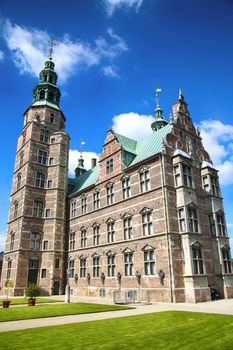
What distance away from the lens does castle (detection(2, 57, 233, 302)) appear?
76.4ft

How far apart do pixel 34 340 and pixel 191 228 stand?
17.9 m

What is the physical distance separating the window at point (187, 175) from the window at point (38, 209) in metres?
20.7

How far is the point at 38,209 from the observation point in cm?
3688

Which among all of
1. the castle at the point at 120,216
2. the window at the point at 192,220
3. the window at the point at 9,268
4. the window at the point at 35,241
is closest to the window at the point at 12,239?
the castle at the point at 120,216

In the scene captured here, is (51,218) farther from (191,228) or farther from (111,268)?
(191,228)

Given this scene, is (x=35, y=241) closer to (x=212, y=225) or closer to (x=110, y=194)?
(x=110, y=194)

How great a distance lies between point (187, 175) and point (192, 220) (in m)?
4.28

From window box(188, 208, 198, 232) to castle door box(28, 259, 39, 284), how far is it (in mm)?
20782

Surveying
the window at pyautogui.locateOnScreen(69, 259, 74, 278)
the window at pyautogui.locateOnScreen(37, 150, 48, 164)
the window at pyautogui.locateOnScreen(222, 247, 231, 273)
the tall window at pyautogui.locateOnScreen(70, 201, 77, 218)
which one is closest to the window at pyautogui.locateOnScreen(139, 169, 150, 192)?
the window at pyautogui.locateOnScreen(222, 247, 231, 273)

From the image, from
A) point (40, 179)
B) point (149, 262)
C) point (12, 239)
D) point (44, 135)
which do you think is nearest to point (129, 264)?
point (149, 262)

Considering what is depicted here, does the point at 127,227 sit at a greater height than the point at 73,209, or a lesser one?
lesser

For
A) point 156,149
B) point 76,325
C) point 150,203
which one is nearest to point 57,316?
point 76,325

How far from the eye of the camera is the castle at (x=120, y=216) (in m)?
23.3

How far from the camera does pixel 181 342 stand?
7.91 m
